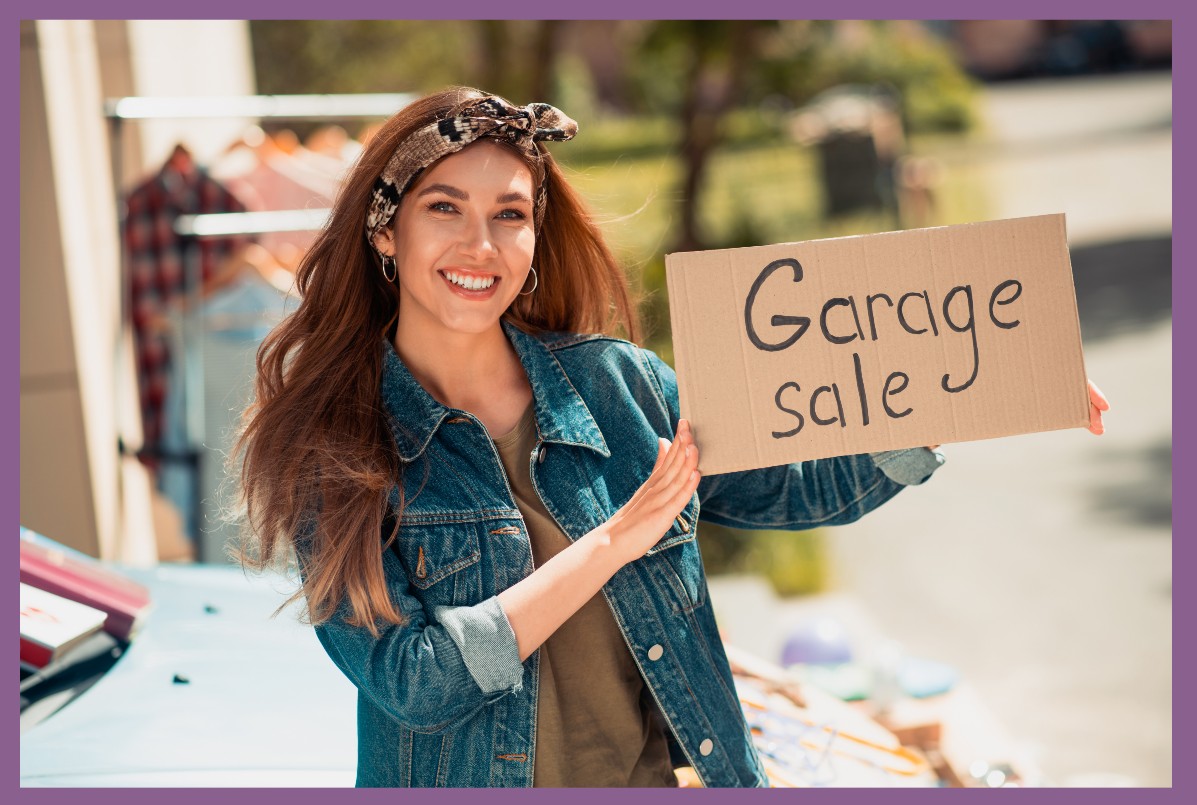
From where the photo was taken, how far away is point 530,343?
7.68ft

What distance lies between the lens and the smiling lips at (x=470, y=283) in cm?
→ 215

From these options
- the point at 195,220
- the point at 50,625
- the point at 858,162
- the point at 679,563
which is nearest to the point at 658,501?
the point at 679,563

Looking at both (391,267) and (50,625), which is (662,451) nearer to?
(391,267)

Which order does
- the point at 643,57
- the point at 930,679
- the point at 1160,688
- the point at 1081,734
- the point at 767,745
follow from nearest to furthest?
1. the point at 767,745
2. the point at 930,679
3. the point at 1081,734
4. the point at 1160,688
5. the point at 643,57

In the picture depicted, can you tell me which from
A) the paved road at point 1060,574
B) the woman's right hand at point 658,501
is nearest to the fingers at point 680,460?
the woman's right hand at point 658,501

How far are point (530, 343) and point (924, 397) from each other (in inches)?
27.7

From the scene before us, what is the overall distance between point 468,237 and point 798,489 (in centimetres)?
73

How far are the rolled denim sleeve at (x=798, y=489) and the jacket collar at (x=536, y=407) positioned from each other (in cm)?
18

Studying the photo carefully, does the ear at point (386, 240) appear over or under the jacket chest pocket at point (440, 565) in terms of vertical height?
over

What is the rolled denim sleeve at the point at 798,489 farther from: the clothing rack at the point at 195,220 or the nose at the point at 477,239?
the clothing rack at the point at 195,220

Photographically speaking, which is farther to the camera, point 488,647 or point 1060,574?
point 1060,574

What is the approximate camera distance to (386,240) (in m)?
2.29

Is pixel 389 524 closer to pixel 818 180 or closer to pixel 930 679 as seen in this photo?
pixel 930 679

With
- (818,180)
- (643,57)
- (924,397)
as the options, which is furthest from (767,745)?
(818,180)
